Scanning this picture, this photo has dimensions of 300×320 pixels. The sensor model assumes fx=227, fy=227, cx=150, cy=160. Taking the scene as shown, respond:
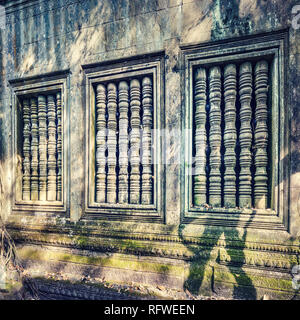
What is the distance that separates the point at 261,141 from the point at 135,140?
1.86m

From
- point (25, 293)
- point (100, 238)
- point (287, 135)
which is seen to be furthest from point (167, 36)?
point (25, 293)

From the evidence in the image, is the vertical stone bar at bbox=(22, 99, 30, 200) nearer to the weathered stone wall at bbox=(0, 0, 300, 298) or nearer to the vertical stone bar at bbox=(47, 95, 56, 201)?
the weathered stone wall at bbox=(0, 0, 300, 298)

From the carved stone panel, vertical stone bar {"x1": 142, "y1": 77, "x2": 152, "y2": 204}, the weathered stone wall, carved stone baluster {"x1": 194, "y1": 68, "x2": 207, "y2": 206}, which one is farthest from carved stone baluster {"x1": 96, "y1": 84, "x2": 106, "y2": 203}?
carved stone baluster {"x1": 194, "y1": 68, "x2": 207, "y2": 206}

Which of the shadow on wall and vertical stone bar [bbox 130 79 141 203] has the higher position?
vertical stone bar [bbox 130 79 141 203]

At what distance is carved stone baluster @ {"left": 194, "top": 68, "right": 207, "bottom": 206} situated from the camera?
11.1 ft

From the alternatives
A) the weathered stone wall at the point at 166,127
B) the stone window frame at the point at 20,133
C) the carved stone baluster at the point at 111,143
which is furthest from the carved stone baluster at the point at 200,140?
the stone window frame at the point at 20,133

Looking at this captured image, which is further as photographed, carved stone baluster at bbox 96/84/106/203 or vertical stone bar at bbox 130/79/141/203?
carved stone baluster at bbox 96/84/106/203

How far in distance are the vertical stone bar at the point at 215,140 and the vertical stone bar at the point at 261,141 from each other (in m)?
0.50

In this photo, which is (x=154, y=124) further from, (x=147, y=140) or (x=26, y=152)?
(x=26, y=152)

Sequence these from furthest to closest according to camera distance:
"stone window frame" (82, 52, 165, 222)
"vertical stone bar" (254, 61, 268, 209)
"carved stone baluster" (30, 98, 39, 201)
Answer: "carved stone baluster" (30, 98, 39, 201), "stone window frame" (82, 52, 165, 222), "vertical stone bar" (254, 61, 268, 209)

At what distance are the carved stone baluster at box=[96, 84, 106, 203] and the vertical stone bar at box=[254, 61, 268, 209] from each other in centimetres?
240

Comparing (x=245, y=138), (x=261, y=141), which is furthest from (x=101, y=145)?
(x=261, y=141)

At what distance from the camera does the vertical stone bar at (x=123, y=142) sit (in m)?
3.76

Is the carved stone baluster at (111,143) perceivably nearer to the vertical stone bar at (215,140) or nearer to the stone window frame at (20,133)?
the stone window frame at (20,133)
